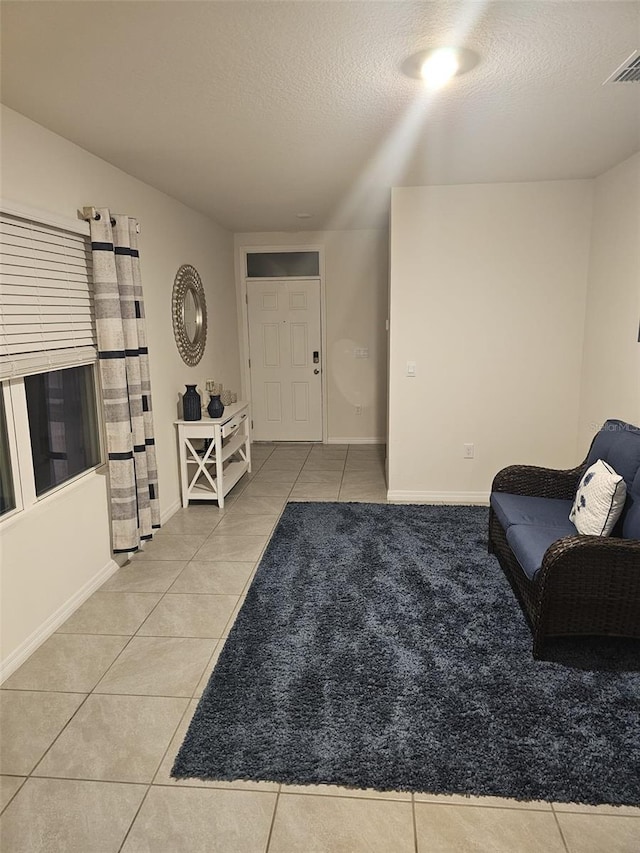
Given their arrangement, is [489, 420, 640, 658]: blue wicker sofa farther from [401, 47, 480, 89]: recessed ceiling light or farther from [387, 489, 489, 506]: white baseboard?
[401, 47, 480, 89]: recessed ceiling light

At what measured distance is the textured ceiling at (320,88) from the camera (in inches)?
70.0

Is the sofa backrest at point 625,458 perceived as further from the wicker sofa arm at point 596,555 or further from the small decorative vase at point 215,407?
the small decorative vase at point 215,407

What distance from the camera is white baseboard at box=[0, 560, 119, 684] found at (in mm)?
2471

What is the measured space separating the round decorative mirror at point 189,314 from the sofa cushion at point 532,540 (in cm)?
298

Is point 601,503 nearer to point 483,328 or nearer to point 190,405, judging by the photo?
point 483,328

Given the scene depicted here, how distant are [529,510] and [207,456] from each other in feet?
8.21

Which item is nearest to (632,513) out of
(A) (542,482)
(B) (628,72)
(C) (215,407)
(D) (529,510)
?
(D) (529,510)

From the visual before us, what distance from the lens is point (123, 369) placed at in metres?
3.28

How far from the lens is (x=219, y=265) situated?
19.1ft

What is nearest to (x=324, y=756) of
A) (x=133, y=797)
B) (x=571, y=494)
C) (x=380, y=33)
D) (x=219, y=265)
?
(x=133, y=797)

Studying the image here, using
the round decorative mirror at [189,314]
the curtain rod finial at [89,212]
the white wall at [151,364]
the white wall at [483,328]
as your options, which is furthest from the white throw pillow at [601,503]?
the round decorative mirror at [189,314]

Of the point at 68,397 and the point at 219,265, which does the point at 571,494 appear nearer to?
the point at 68,397

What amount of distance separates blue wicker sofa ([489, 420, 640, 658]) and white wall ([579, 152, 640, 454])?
56 centimetres

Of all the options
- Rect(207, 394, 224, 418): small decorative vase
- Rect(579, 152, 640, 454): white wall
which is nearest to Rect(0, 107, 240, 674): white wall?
Rect(207, 394, 224, 418): small decorative vase
